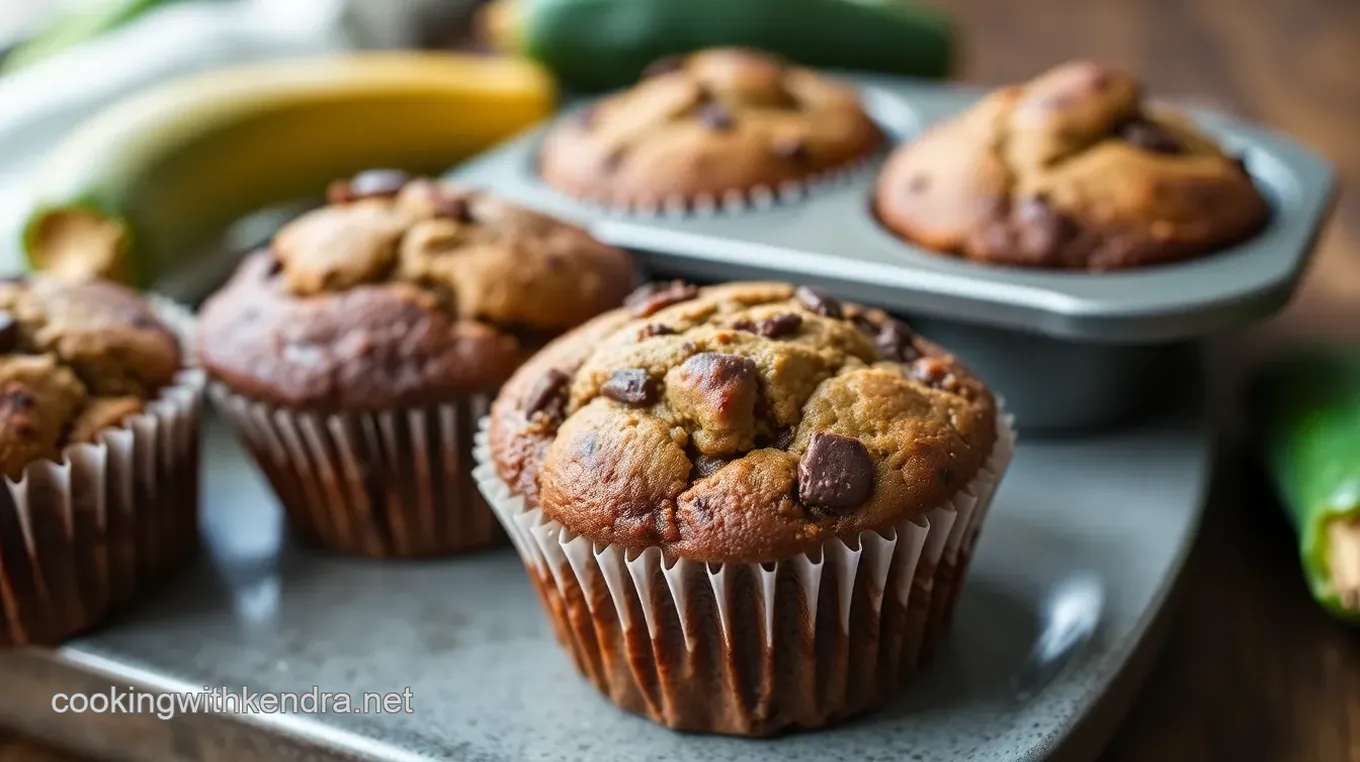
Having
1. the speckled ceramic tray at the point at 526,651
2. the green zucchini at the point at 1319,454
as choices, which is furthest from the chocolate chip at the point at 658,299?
the green zucchini at the point at 1319,454

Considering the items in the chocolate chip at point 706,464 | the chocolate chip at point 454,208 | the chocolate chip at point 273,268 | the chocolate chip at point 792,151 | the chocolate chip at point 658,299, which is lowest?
the chocolate chip at point 706,464

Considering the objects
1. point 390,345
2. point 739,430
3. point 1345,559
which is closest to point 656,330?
point 739,430

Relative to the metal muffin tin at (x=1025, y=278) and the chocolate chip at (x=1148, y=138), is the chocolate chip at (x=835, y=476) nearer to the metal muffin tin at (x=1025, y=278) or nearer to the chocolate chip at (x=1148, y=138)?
the metal muffin tin at (x=1025, y=278)

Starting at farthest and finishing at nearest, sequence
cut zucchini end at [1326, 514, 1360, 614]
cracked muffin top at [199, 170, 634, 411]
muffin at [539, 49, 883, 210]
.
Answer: muffin at [539, 49, 883, 210] < cracked muffin top at [199, 170, 634, 411] < cut zucchini end at [1326, 514, 1360, 614]

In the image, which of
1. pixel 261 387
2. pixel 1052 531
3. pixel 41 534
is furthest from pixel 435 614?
pixel 1052 531

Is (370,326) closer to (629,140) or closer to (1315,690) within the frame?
(629,140)

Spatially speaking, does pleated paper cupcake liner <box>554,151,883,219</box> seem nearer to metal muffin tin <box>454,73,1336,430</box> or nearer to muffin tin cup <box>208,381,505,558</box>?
metal muffin tin <box>454,73,1336,430</box>

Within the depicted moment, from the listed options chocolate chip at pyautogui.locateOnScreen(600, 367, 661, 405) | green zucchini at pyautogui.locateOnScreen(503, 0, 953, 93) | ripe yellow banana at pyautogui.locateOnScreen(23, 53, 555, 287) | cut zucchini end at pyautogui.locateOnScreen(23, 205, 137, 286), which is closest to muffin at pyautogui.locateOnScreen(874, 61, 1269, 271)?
Answer: chocolate chip at pyautogui.locateOnScreen(600, 367, 661, 405)
